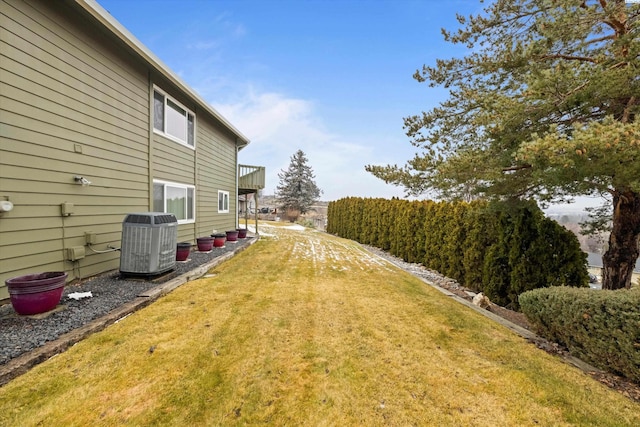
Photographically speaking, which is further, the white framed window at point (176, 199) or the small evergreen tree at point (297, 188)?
the small evergreen tree at point (297, 188)

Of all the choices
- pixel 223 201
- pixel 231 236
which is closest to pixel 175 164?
pixel 231 236

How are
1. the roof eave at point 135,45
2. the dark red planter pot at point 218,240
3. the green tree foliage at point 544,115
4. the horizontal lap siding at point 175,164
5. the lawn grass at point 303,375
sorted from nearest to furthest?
1. the lawn grass at point 303,375
2. the green tree foliage at point 544,115
3. the roof eave at point 135,45
4. the horizontal lap siding at point 175,164
5. the dark red planter pot at point 218,240

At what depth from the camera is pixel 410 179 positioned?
4797mm

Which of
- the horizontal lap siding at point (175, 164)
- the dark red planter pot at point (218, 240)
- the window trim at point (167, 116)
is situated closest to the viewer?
the window trim at point (167, 116)

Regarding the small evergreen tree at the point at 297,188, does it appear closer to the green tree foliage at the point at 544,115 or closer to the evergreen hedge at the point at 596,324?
the green tree foliage at the point at 544,115

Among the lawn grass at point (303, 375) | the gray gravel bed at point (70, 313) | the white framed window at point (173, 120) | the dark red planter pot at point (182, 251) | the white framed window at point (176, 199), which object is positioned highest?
the white framed window at point (173, 120)

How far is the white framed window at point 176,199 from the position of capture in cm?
693

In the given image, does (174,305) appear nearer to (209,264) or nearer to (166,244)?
(166,244)

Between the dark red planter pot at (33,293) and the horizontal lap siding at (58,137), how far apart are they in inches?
28.1

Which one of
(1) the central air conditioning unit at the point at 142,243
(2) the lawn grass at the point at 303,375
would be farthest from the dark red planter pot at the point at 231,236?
(2) the lawn grass at the point at 303,375

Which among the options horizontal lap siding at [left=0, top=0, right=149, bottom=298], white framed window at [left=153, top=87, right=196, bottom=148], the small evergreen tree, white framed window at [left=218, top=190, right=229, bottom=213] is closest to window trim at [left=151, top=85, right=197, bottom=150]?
white framed window at [left=153, top=87, right=196, bottom=148]

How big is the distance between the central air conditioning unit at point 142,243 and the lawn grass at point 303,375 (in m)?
0.94

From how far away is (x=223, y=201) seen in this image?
11469mm

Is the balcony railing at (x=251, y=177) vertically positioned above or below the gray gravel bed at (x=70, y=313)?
above
